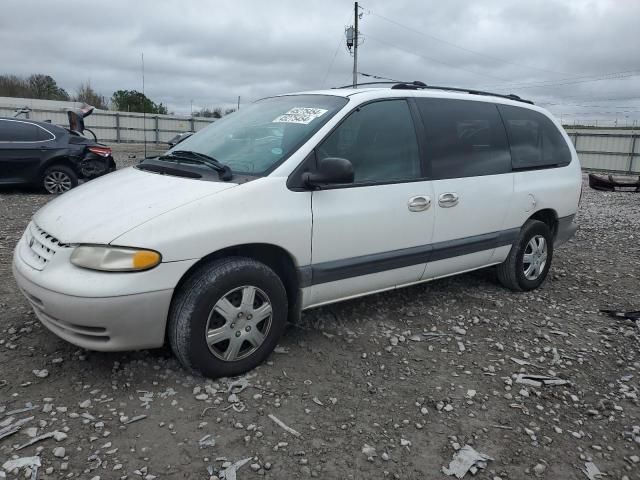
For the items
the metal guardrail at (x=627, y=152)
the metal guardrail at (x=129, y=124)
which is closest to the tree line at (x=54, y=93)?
the metal guardrail at (x=129, y=124)

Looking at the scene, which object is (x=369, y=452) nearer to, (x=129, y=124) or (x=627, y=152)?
(x=627, y=152)

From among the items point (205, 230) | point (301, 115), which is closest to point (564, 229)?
point (301, 115)

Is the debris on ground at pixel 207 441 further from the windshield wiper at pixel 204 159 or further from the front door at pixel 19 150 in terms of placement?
the front door at pixel 19 150

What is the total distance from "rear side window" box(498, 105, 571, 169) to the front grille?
3.60m

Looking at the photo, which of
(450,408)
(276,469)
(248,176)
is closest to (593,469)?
(450,408)

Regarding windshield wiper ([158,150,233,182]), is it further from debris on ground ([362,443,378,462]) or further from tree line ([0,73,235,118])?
tree line ([0,73,235,118])

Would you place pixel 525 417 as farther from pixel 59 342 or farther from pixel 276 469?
pixel 59 342

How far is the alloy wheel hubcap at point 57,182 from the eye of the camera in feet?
30.6

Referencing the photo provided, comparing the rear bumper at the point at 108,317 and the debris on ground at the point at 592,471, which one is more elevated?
the rear bumper at the point at 108,317

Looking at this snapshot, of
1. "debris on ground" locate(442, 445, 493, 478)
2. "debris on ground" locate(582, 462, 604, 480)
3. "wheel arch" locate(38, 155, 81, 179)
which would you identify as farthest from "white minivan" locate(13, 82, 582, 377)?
"wheel arch" locate(38, 155, 81, 179)

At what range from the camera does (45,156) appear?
9242 millimetres

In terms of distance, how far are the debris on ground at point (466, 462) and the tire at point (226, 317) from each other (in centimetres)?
123

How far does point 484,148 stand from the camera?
4223 mm

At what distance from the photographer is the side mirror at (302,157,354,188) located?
3.02 m
